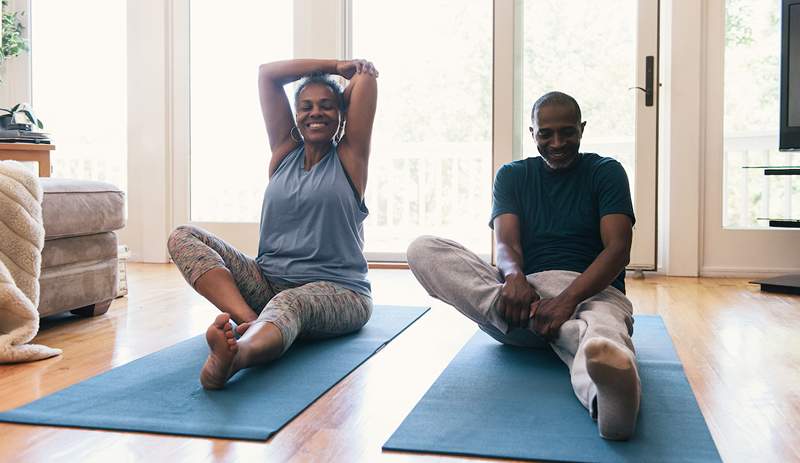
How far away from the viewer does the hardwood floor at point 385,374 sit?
1378 mm

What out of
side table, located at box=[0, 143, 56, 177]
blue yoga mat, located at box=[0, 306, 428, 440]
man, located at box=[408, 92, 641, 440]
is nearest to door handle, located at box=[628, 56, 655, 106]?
man, located at box=[408, 92, 641, 440]

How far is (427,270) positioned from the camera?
6.55 ft

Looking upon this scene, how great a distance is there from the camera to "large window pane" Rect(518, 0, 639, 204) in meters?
4.23

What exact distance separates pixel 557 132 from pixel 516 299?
17.0 inches

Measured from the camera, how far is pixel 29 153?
3.62 metres

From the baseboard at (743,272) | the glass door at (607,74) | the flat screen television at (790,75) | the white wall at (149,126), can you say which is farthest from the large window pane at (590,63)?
the white wall at (149,126)

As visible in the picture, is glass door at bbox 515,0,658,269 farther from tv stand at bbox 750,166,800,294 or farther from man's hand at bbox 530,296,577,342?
man's hand at bbox 530,296,577,342

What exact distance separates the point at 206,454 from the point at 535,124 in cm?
113

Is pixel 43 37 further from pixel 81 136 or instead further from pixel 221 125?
pixel 221 125

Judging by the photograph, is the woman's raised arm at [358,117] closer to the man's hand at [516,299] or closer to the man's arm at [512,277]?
the man's arm at [512,277]

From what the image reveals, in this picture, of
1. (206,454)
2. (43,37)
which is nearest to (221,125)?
(43,37)

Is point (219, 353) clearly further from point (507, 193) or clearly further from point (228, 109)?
point (228, 109)

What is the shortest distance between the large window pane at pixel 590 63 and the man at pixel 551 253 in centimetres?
228

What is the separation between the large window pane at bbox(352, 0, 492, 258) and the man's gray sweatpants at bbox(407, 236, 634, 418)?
2.59m
